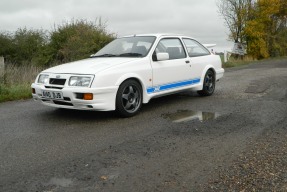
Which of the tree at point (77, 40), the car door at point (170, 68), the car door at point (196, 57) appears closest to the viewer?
the car door at point (170, 68)

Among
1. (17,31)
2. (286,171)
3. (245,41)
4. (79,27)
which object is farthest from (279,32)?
(286,171)

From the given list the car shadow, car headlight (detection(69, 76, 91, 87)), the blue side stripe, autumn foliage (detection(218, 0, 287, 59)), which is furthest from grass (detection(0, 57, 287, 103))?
autumn foliage (detection(218, 0, 287, 59))

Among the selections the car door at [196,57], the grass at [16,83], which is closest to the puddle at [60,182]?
the car door at [196,57]

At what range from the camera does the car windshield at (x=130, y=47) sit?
6.58 meters

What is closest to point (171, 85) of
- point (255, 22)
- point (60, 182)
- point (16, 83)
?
point (60, 182)

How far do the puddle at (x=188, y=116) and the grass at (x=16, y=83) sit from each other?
14.4 feet

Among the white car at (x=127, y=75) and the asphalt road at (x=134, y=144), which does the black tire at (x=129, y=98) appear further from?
the asphalt road at (x=134, y=144)

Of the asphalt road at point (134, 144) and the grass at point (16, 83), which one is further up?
the grass at point (16, 83)

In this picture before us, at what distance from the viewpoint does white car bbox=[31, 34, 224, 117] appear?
216 inches

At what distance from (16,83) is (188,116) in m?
6.65

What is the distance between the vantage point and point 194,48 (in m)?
7.87

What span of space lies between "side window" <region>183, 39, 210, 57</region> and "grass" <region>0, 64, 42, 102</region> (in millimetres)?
4367

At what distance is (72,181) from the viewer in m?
3.34

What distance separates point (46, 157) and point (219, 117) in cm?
327
